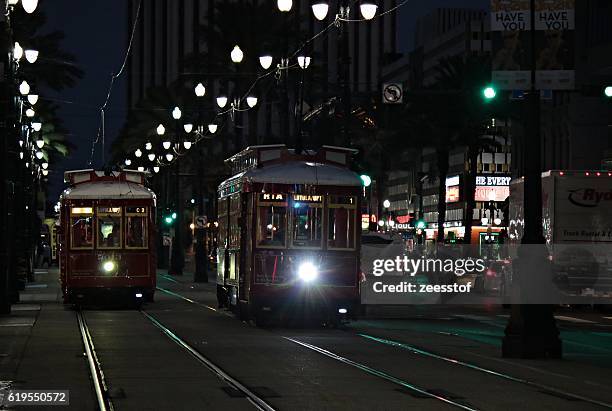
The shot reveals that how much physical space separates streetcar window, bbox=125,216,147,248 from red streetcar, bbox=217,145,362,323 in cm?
817

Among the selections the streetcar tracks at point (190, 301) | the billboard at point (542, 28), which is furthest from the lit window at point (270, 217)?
the billboard at point (542, 28)

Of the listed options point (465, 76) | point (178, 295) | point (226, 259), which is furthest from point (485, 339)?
point (465, 76)

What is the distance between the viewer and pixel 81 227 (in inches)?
1471

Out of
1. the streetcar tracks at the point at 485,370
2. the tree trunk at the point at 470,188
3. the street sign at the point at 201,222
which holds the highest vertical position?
the tree trunk at the point at 470,188

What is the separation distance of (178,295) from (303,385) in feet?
106

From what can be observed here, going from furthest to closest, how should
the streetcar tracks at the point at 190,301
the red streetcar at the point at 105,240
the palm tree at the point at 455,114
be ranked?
1. the palm tree at the point at 455,114
2. the red streetcar at the point at 105,240
3. the streetcar tracks at the point at 190,301

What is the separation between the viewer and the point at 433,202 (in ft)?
505

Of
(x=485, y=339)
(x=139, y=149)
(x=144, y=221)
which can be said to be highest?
(x=139, y=149)

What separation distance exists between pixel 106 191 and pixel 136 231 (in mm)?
1396

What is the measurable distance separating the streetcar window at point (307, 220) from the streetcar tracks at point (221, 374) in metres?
3.47

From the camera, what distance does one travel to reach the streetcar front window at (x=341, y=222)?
29578mm

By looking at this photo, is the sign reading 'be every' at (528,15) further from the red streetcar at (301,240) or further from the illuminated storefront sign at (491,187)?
the illuminated storefront sign at (491,187)

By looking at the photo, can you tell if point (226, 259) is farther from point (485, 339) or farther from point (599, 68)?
point (599, 68)

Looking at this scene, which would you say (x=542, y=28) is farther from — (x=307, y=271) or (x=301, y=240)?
(x=307, y=271)
